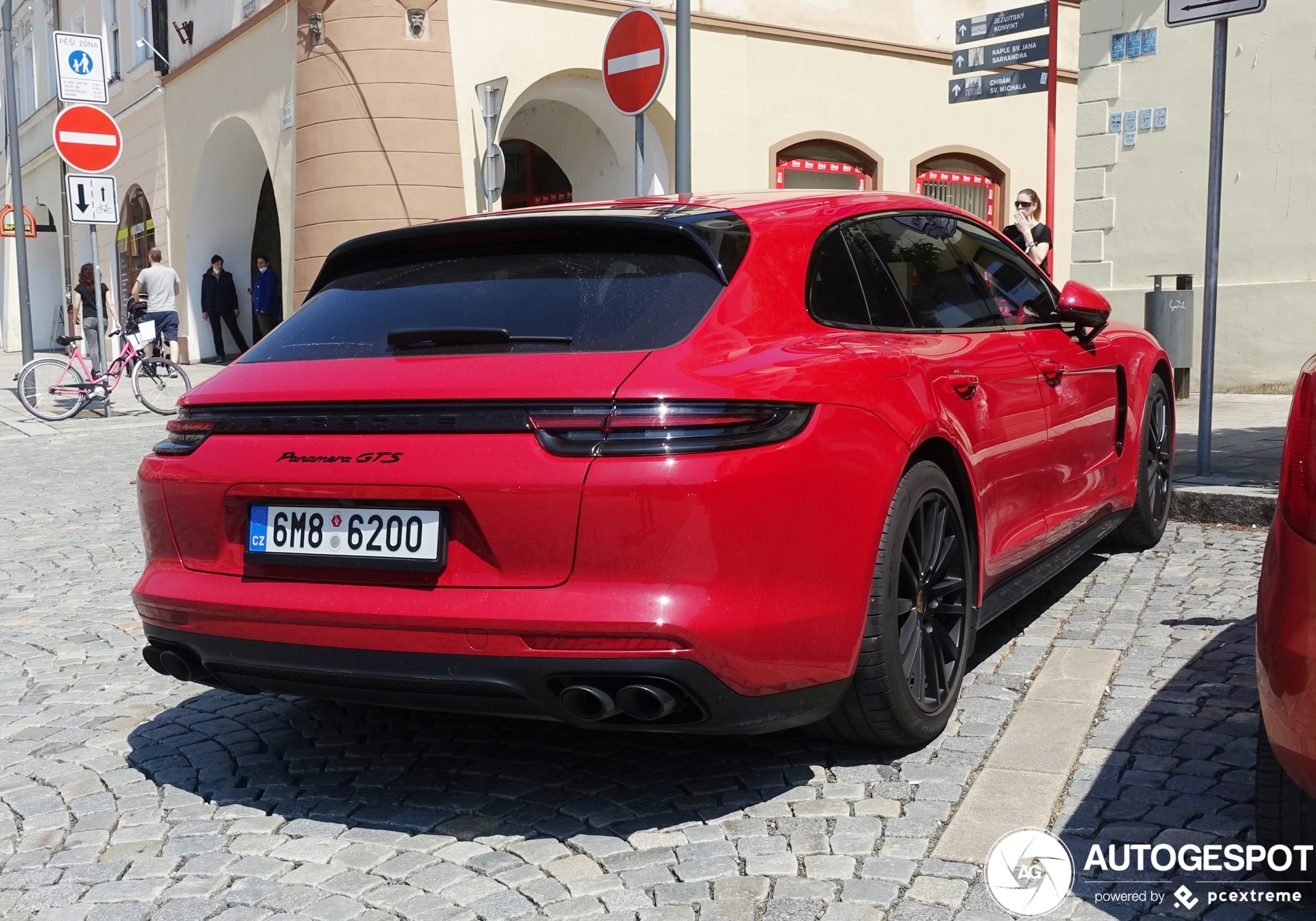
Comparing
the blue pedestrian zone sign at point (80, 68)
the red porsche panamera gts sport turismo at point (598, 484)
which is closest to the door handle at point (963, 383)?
the red porsche panamera gts sport turismo at point (598, 484)

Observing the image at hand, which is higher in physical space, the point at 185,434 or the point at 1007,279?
the point at 1007,279

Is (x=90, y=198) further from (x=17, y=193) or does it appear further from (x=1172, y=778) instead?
(x=1172, y=778)

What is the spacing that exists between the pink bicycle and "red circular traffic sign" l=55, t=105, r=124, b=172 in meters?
1.87

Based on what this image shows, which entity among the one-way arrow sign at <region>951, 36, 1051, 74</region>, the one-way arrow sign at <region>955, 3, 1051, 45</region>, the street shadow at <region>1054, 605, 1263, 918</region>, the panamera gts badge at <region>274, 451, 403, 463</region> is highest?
the one-way arrow sign at <region>955, 3, 1051, 45</region>

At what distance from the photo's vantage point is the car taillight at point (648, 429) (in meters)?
2.85

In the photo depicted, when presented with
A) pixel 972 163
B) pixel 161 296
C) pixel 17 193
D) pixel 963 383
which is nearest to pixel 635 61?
pixel 963 383

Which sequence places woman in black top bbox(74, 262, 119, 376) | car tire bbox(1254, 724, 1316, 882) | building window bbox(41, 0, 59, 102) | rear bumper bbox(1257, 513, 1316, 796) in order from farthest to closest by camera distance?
building window bbox(41, 0, 59, 102) → woman in black top bbox(74, 262, 119, 376) → car tire bbox(1254, 724, 1316, 882) → rear bumper bbox(1257, 513, 1316, 796)

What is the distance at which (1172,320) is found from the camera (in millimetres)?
12586

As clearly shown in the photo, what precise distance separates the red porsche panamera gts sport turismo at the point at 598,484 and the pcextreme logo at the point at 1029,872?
1.62 ft

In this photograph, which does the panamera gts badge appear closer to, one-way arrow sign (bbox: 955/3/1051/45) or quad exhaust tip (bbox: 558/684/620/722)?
quad exhaust tip (bbox: 558/684/620/722)

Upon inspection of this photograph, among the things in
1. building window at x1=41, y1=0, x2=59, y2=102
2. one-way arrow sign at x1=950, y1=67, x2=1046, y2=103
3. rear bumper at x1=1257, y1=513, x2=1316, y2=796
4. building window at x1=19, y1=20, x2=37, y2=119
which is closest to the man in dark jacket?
building window at x1=41, y1=0, x2=59, y2=102

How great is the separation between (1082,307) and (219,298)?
19.7m

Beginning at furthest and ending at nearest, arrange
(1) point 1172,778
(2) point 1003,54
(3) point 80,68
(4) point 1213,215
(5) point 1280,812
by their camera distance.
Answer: (3) point 80,68, (2) point 1003,54, (4) point 1213,215, (1) point 1172,778, (5) point 1280,812

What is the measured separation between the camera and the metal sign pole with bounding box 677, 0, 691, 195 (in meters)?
9.14
